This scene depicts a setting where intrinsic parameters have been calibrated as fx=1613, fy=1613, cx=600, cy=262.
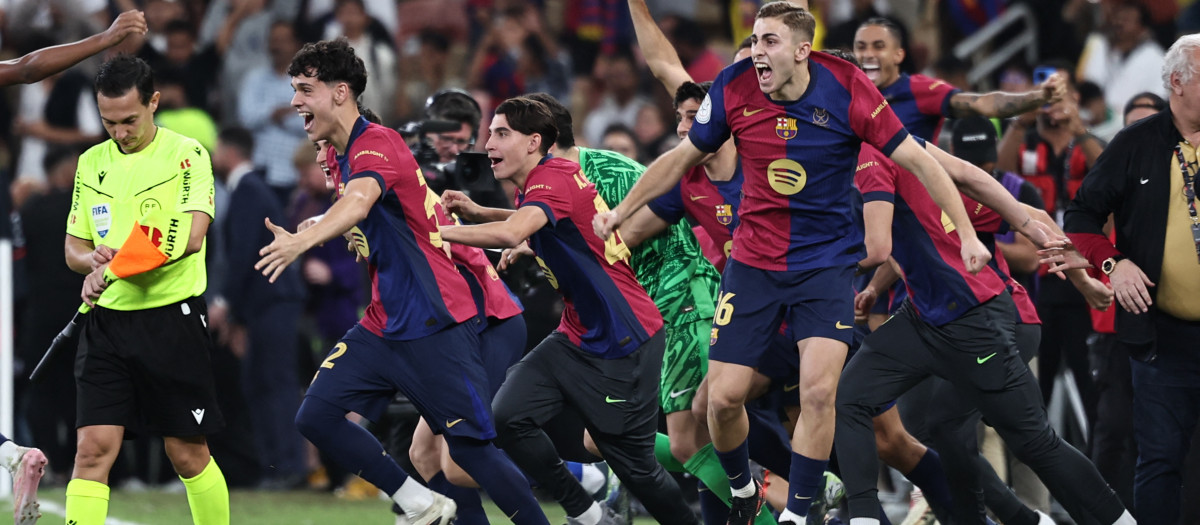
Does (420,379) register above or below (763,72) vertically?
below

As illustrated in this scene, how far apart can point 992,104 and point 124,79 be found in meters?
4.64

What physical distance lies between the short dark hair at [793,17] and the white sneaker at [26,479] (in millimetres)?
3861

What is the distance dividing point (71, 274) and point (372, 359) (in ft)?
19.6

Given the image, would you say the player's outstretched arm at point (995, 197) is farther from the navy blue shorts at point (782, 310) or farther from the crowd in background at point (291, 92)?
the crowd in background at point (291, 92)

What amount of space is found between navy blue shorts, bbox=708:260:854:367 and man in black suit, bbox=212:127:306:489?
589 centimetres

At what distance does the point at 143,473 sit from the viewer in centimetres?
1291

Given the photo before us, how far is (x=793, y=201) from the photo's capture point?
7.09 metres

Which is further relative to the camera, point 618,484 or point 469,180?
point 618,484

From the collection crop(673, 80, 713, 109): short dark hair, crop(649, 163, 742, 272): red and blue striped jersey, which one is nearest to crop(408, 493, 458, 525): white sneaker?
crop(649, 163, 742, 272): red and blue striped jersey

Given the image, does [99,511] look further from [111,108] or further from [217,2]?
[217,2]

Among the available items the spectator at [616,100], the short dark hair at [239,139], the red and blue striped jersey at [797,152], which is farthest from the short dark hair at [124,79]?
the spectator at [616,100]

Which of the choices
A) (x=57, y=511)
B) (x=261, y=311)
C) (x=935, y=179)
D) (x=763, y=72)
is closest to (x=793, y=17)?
(x=763, y=72)

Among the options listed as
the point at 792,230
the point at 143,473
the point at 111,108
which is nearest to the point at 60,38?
the point at 143,473

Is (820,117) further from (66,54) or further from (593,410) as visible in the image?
(66,54)
